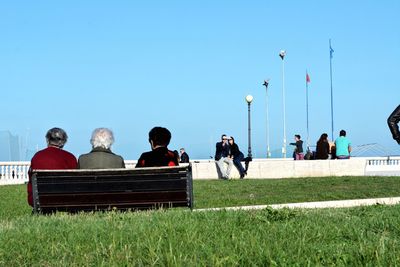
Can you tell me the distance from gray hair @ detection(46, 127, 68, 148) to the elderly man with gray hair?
14.2 inches

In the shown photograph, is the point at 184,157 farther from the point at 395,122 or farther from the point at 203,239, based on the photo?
the point at 203,239

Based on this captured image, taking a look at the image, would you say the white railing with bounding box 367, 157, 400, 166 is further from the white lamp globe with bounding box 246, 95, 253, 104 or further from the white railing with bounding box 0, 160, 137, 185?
the white railing with bounding box 0, 160, 137, 185

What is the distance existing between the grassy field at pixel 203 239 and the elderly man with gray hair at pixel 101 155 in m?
1.00

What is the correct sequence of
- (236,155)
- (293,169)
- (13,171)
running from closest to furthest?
1. (236,155)
2. (293,169)
3. (13,171)

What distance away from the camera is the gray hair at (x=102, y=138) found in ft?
30.5

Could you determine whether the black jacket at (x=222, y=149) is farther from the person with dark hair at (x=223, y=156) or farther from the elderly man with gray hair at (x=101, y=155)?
the elderly man with gray hair at (x=101, y=155)

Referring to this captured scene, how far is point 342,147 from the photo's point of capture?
89.6 feet

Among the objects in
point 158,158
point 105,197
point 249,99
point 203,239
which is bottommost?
point 203,239

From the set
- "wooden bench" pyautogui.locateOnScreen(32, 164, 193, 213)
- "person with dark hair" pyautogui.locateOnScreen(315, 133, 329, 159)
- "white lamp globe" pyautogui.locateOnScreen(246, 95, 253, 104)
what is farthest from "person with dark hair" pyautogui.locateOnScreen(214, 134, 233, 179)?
"wooden bench" pyautogui.locateOnScreen(32, 164, 193, 213)

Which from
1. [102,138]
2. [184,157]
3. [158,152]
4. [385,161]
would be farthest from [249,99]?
[102,138]

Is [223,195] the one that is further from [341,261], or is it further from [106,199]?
[341,261]

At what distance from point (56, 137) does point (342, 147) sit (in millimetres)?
19456

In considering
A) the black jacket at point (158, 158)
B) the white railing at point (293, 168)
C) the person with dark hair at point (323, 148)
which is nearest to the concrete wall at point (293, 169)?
the white railing at point (293, 168)

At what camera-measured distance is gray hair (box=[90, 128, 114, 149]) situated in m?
9.30
